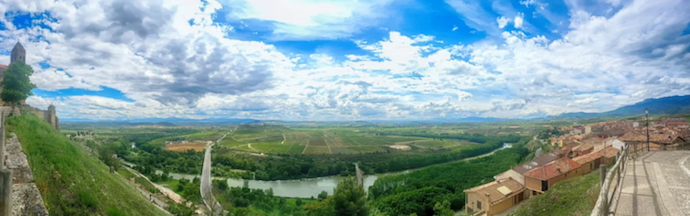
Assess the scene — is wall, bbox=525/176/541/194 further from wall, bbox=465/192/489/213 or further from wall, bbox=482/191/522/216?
wall, bbox=465/192/489/213

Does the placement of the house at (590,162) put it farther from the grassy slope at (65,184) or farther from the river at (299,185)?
the grassy slope at (65,184)

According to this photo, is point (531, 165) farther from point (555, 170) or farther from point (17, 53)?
point (17, 53)

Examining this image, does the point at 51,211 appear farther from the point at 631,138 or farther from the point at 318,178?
the point at 318,178

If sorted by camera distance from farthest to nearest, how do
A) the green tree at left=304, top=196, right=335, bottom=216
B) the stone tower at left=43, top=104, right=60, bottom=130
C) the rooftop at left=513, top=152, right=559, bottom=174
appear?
the rooftop at left=513, top=152, right=559, bottom=174 → the stone tower at left=43, top=104, right=60, bottom=130 → the green tree at left=304, top=196, right=335, bottom=216

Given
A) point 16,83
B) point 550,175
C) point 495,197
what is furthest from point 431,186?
point 16,83

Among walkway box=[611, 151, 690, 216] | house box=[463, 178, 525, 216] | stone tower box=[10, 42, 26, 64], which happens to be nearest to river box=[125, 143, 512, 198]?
house box=[463, 178, 525, 216]

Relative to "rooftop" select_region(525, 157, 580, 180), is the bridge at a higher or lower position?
higher

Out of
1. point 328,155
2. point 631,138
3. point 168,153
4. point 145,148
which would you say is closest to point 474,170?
point 631,138
